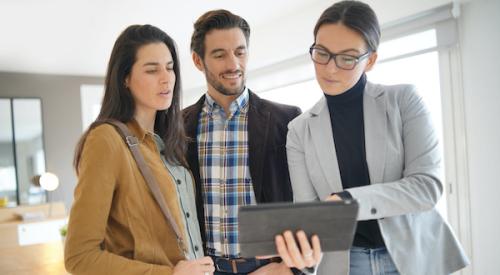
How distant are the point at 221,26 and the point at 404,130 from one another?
0.87 m

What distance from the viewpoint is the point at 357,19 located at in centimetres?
122

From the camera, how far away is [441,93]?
11.2ft

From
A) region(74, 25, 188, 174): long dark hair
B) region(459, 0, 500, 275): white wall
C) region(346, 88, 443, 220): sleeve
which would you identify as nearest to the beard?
region(74, 25, 188, 174): long dark hair

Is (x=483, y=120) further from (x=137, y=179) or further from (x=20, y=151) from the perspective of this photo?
(x=20, y=151)

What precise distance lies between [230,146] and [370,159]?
2.10 feet

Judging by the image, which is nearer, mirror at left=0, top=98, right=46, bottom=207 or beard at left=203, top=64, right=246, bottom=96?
beard at left=203, top=64, right=246, bottom=96

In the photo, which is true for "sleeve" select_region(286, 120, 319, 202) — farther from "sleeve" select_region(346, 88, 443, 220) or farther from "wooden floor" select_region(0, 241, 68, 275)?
"wooden floor" select_region(0, 241, 68, 275)

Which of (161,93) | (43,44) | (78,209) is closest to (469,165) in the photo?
(161,93)

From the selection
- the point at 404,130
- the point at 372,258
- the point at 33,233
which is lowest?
the point at 33,233

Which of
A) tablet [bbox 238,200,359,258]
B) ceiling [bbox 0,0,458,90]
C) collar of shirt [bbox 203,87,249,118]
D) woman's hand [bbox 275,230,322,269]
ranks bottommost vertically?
woman's hand [bbox 275,230,322,269]

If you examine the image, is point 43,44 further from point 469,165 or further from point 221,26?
point 469,165

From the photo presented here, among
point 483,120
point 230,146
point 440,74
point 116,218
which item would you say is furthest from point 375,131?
point 440,74

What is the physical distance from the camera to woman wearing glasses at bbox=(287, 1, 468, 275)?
3.73 ft

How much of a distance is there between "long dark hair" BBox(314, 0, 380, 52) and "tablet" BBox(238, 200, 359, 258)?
0.55m
